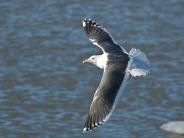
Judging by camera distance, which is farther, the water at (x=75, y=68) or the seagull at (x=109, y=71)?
the water at (x=75, y=68)

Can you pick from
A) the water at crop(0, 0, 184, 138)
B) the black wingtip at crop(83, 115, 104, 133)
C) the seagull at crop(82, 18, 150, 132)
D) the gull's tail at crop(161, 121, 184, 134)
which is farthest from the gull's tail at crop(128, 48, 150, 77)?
the gull's tail at crop(161, 121, 184, 134)

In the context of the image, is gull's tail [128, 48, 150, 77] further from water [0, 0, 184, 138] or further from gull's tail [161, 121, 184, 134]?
gull's tail [161, 121, 184, 134]

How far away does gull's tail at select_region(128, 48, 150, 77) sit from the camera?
1145cm

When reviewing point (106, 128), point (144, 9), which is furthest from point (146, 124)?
point (144, 9)

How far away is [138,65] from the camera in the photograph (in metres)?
11.8

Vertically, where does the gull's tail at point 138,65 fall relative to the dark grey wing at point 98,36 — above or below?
below

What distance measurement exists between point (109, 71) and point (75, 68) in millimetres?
5975

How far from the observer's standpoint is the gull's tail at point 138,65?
11.4 metres

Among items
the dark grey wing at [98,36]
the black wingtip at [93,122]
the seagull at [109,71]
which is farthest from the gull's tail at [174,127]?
the black wingtip at [93,122]

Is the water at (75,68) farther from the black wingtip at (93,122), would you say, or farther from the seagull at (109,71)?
the black wingtip at (93,122)

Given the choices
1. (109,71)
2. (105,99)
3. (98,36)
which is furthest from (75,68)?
(105,99)

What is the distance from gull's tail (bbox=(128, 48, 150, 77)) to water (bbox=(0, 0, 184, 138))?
3.08 metres

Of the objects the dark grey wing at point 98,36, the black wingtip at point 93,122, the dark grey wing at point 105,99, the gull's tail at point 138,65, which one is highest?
the dark grey wing at point 98,36

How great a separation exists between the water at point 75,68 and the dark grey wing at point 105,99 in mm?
3776
